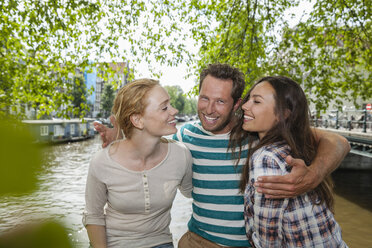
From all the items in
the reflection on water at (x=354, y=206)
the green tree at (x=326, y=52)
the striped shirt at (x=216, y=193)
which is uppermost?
the green tree at (x=326, y=52)

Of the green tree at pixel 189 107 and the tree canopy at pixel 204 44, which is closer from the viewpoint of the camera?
the tree canopy at pixel 204 44

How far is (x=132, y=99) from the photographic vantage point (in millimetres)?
2049

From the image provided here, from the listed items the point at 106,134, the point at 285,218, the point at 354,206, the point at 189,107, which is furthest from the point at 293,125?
the point at 189,107

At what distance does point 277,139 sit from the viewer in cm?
204

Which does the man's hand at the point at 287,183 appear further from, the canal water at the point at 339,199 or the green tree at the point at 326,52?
the green tree at the point at 326,52

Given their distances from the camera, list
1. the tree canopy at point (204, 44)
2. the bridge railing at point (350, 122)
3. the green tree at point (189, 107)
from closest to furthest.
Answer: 1. the tree canopy at point (204, 44)
2. the bridge railing at point (350, 122)
3. the green tree at point (189, 107)

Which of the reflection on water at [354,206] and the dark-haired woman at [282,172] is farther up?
the dark-haired woman at [282,172]

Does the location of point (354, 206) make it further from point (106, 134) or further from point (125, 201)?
point (125, 201)

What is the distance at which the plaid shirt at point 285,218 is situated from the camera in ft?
5.83

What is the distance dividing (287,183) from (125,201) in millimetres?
960

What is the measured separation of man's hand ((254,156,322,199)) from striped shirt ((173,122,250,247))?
695mm

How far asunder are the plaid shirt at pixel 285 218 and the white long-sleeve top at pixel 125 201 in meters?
0.62

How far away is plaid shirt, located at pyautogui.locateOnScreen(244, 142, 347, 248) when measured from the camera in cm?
178

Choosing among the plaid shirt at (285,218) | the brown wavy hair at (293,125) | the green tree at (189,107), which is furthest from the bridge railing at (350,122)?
the green tree at (189,107)
